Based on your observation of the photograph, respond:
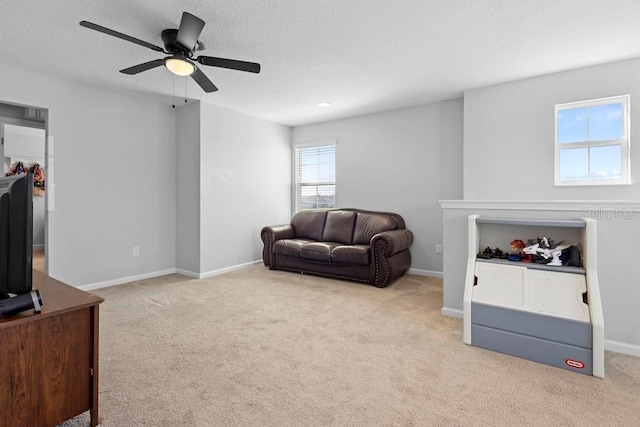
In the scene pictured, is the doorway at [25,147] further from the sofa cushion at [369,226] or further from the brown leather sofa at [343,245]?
the sofa cushion at [369,226]

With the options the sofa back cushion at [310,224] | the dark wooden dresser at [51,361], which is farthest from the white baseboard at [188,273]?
the dark wooden dresser at [51,361]

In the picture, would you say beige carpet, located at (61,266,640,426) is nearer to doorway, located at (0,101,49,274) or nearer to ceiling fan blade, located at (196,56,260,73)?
ceiling fan blade, located at (196,56,260,73)

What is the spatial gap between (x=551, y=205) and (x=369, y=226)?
100 inches

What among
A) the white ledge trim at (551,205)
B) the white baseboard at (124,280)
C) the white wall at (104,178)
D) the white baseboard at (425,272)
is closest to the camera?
the white ledge trim at (551,205)

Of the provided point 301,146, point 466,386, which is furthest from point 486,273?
point 301,146

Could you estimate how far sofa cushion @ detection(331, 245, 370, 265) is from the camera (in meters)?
4.17

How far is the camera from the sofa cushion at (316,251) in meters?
4.45

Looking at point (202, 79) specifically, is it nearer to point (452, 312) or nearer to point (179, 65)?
point (179, 65)

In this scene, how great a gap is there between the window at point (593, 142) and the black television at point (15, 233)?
4.39 m

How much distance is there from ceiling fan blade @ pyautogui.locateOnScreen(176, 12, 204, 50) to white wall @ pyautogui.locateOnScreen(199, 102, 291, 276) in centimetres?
220

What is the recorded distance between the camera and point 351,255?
4.25 m

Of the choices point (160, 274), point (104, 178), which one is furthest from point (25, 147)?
point (160, 274)

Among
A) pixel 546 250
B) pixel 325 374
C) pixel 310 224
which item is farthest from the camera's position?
pixel 310 224

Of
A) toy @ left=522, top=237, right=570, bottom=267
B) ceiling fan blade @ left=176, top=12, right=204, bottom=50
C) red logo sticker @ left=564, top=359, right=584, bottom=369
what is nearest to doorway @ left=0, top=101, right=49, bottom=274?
ceiling fan blade @ left=176, top=12, right=204, bottom=50
